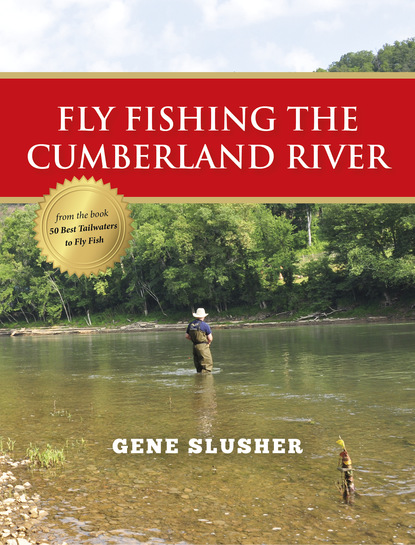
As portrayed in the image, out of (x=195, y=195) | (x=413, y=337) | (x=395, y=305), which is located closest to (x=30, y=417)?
(x=195, y=195)

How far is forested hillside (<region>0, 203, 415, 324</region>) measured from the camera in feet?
216

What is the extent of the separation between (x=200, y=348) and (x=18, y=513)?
1342 cm

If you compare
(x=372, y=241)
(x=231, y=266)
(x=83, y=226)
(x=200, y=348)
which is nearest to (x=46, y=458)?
(x=83, y=226)

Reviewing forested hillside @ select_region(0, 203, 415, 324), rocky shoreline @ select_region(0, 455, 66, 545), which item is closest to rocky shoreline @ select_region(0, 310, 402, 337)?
forested hillside @ select_region(0, 203, 415, 324)

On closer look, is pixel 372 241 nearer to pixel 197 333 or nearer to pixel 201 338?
pixel 201 338

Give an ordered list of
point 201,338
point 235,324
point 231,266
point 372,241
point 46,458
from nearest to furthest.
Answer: point 46,458 → point 201,338 → point 372,241 → point 235,324 → point 231,266

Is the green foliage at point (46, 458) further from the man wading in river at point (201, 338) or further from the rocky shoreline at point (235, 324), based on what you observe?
the rocky shoreline at point (235, 324)

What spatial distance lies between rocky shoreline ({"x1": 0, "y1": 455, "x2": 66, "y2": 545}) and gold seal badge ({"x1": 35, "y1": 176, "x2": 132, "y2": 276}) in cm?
486

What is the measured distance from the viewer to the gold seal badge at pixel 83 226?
12.6m

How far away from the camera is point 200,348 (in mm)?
20359

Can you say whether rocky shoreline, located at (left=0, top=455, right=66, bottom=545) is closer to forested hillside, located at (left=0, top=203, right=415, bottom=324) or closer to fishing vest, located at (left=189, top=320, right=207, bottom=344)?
fishing vest, located at (left=189, top=320, right=207, bottom=344)

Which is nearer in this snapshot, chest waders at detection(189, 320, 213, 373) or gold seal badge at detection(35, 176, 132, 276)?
gold seal badge at detection(35, 176, 132, 276)

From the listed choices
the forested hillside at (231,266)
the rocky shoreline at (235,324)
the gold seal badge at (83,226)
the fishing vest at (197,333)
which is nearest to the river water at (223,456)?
the fishing vest at (197,333)

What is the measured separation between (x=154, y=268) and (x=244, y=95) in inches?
2840
